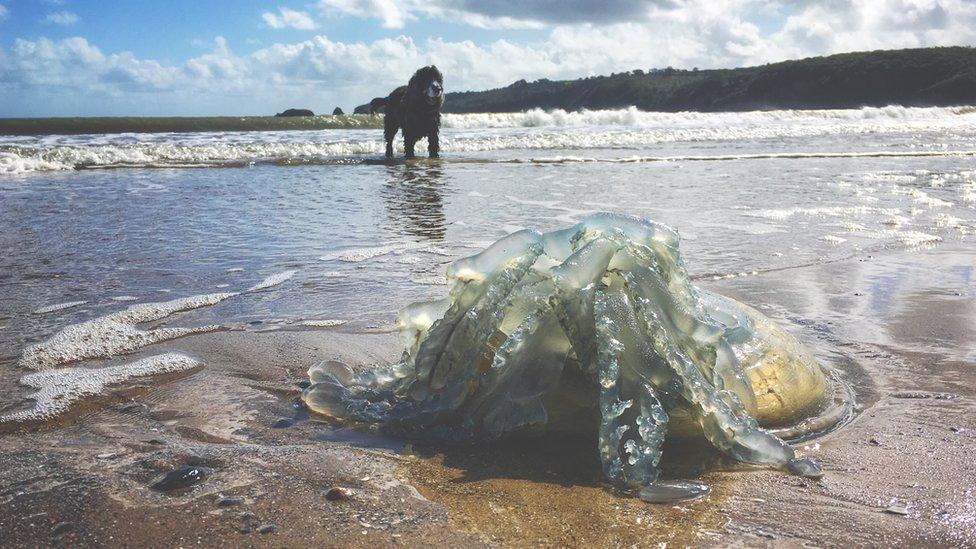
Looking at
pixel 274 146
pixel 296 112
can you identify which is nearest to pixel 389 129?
pixel 274 146

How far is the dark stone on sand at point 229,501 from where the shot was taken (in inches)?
69.3

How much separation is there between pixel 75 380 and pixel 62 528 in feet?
4.06

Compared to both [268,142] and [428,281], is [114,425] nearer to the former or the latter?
[428,281]

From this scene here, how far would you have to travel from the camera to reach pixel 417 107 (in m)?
14.4

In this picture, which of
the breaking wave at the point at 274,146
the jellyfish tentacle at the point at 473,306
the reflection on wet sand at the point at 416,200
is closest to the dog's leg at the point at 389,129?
the breaking wave at the point at 274,146

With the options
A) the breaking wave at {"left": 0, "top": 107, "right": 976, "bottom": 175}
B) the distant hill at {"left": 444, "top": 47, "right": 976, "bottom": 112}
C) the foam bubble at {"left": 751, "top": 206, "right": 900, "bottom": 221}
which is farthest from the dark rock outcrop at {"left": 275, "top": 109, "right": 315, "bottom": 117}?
A: the foam bubble at {"left": 751, "top": 206, "right": 900, "bottom": 221}

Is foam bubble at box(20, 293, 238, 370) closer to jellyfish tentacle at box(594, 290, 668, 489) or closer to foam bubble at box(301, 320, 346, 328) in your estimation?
foam bubble at box(301, 320, 346, 328)

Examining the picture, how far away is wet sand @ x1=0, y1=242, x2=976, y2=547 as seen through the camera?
1.67 meters

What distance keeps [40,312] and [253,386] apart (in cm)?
160

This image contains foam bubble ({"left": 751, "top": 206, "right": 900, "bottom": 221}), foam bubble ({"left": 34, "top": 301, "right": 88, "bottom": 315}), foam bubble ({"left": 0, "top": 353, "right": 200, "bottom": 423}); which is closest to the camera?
foam bubble ({"left": 0, "top": 353, "right": 200, "bottom": 423})

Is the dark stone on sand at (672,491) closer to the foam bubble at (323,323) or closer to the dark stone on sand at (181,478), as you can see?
the dark stone on sand at (181,478)

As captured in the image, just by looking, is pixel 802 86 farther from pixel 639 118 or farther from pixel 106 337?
pixel 106 337

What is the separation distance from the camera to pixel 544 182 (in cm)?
1019

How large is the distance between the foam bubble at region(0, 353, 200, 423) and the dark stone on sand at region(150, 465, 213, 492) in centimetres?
76
